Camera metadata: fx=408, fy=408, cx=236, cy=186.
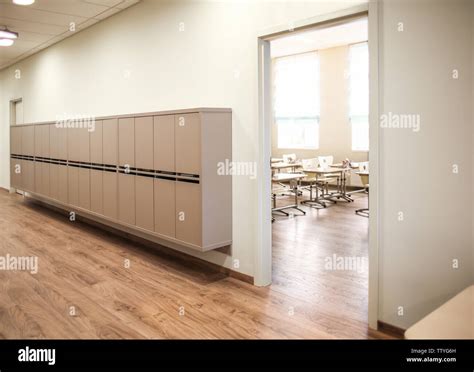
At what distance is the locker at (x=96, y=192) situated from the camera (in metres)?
5.45

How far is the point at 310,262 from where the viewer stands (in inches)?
173

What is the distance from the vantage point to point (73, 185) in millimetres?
6211

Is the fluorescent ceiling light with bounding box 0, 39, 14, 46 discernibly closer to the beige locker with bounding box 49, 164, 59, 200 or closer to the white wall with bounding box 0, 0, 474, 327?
the beige locker with bounding box 49, 164, 59, 200

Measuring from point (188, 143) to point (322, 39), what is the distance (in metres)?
6.46

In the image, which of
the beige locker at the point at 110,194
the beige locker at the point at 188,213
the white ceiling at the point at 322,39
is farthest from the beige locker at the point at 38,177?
the white ceiling at the point at 322,39

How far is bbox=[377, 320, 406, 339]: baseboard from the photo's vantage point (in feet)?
9.00

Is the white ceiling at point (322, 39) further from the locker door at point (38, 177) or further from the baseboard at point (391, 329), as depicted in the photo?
the baseboard at point (391, 329)

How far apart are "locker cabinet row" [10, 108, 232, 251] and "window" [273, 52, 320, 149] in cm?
618

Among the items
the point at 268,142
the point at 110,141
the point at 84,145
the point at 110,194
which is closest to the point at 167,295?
the point at 268,142

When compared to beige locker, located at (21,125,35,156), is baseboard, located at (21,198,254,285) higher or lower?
lower

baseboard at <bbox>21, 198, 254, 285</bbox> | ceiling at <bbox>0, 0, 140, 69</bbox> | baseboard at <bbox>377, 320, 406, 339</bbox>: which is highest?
ceiling at <bbox>0, 0, 140, 69</bbox>

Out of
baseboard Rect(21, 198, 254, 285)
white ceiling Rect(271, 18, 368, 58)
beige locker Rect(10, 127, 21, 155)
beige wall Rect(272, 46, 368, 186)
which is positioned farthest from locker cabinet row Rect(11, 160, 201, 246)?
beige wall Rect(272, 46, 368, 186)
